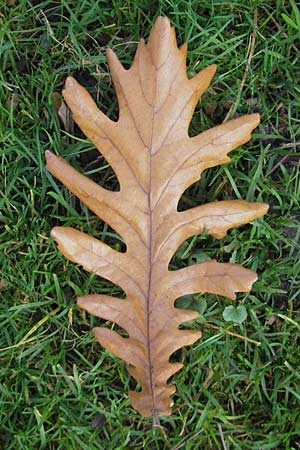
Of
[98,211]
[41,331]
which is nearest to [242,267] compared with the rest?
[98,211]

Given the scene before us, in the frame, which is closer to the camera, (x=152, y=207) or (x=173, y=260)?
(x=152, y=207)

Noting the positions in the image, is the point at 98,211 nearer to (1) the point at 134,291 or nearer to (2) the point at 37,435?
(1) the point at 134,291

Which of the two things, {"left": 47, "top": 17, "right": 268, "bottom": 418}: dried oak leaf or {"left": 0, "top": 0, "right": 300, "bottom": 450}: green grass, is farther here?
{"left": 0, "top": 0, "right": 300, "bottom": 450}: green grass

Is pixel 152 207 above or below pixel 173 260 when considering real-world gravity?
above

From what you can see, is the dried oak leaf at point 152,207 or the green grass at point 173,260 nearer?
the dried oak leaf at point 152,207
